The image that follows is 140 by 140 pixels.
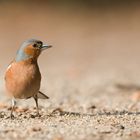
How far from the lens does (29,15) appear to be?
30.8 metres

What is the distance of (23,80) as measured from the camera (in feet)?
32.2

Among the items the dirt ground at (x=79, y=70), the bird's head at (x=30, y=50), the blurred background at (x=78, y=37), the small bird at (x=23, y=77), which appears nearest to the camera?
the dirt ground at (x=79, y=70)

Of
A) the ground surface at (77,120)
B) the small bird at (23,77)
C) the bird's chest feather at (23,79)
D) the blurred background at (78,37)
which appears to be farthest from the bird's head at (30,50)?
the blurred background at (78,37)

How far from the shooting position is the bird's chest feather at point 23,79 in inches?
386

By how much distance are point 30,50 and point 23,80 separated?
2.24 feet

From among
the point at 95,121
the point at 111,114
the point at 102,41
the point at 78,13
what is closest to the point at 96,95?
the point at 111,114

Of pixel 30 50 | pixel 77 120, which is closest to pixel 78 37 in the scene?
pixel 30 50

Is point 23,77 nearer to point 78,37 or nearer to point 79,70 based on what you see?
point 79,70

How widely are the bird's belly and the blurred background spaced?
17.6 ft

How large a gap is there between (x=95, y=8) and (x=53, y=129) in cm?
2326

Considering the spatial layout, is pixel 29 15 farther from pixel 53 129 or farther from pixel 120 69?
pixel 53 129

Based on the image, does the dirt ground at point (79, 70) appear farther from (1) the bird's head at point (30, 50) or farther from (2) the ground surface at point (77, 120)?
(1) the bird's head at point (30, 50)

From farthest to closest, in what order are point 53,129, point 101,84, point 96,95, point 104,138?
point 101,84, point 96,95, point 53,129, point 104,138

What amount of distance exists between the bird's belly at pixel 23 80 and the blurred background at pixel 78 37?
536 centimetres
